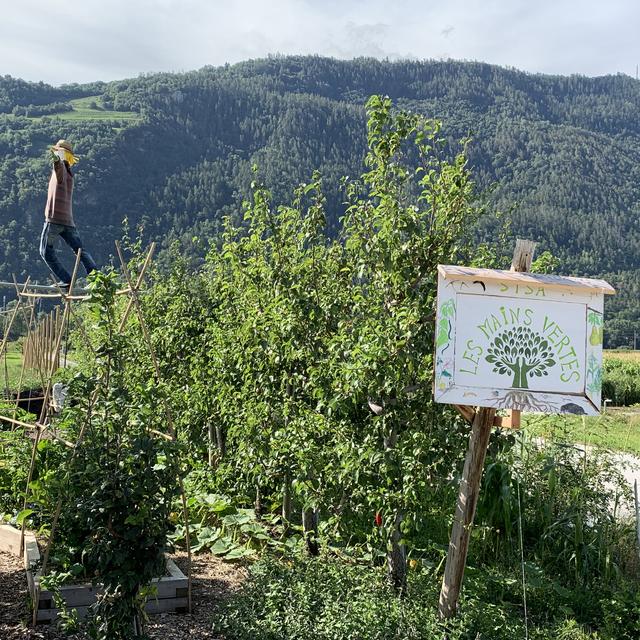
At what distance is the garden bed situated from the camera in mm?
4445

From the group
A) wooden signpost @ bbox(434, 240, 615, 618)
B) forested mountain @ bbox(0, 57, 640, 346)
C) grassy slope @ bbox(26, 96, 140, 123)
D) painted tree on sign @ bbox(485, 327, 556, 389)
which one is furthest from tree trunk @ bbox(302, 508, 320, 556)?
grassy slope @ bbox(26, 96, 140, 123)

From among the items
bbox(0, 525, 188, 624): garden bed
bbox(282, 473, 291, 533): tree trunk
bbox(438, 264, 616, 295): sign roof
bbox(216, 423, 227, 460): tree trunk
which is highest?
bbox(438, 264, 616, 295): sign roof

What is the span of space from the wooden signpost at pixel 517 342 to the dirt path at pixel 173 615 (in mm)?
2216

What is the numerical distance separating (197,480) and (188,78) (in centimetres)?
11560

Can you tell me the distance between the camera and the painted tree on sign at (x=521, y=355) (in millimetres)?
3734

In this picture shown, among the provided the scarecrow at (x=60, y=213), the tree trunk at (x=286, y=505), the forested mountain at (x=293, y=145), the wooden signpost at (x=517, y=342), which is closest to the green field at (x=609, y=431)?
the tree trunk at (x=286, y=505)

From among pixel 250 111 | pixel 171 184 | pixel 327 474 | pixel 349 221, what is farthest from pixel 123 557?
pixel 250 111

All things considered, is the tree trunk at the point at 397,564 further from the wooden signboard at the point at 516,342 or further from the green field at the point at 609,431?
the green field at the point at 609,431

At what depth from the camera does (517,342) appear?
12.3 ft

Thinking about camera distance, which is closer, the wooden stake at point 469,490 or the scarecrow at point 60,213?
the wooden stake at point 469,490

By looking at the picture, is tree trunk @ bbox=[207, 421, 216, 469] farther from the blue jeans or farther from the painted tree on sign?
the painted tree on sign

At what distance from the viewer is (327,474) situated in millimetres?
4902

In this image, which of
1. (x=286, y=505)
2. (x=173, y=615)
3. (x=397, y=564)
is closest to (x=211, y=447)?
(x=286, y=505)

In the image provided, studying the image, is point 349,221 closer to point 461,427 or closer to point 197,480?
point 461,427
